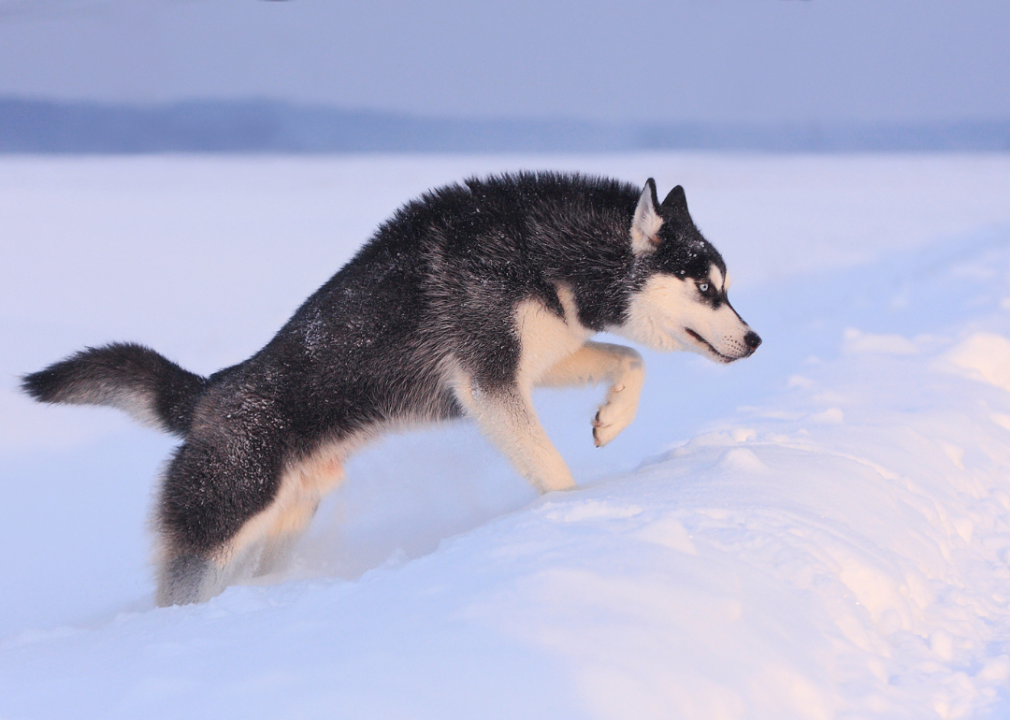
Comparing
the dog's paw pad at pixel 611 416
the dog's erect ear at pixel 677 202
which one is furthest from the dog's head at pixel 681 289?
the dog's paw pad at pixel 611 416

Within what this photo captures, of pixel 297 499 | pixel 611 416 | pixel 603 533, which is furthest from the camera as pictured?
pixel 611 416

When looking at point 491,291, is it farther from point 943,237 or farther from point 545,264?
point 943,237

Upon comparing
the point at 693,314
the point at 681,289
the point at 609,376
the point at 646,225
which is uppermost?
the point at 646,225

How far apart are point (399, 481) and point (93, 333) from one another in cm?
503

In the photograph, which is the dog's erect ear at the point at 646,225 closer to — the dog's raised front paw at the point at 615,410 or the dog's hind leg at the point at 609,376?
the dog's hind leg at the point at 609,376

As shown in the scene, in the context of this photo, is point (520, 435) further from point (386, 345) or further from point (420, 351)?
point (386, 345)

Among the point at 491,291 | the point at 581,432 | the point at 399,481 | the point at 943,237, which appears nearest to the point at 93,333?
the point at 399,481

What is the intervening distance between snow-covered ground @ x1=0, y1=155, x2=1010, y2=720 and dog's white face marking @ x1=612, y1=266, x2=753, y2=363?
0.53m

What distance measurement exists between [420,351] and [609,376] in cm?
104

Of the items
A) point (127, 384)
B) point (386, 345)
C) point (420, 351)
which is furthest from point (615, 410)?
point (127, 384)

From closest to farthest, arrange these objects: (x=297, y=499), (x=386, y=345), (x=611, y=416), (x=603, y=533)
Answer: (x=603, y=533)
(x=386, y=345)
(x=297, y=499)
(x=611, y=416)

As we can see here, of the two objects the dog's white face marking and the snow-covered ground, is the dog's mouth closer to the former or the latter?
the dog's white face marking

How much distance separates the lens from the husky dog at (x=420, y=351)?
4020 millimetres

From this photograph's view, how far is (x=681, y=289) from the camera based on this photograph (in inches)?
166
